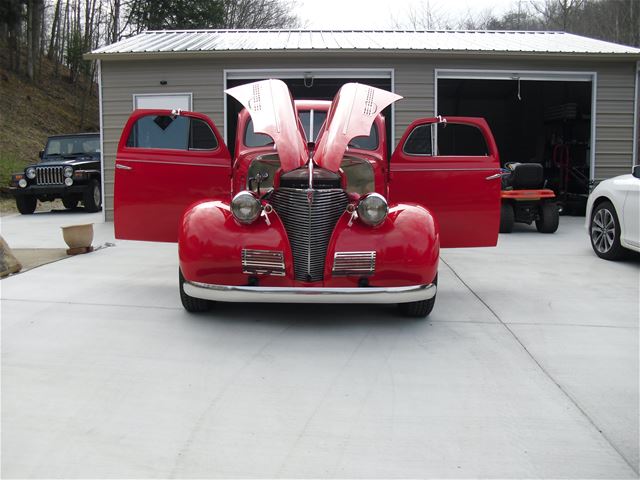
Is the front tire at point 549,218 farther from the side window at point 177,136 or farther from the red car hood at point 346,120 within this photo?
the side window at point 177,136

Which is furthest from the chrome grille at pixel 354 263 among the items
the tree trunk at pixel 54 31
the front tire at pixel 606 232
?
the tree trunk at pixel 54 31

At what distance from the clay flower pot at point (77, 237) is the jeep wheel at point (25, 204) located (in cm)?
A: 685

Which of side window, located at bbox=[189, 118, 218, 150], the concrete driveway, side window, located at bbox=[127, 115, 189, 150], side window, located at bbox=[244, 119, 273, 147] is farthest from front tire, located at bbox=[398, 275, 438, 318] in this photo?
side window, located at bbox=[127, 115, 189, 150]

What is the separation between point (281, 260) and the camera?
447 cm

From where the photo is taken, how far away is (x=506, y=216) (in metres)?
10.5

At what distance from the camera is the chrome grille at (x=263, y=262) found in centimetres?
446

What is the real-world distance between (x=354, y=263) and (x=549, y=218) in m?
7.07

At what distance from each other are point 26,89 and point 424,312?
2573 cm

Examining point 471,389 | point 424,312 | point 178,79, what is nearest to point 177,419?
point 471,389

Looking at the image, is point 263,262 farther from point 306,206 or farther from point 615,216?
point 615,216

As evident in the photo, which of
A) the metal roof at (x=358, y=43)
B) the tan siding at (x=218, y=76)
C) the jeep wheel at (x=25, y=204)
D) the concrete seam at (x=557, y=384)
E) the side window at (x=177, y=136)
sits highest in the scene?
the metal roof at (x=358, y=43)

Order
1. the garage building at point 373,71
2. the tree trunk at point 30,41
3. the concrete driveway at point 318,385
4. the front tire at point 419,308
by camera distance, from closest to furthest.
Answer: the concrete driveway at point 318,385 → the front tire at point 419,308 → the garage building at point 373,71 → the tree trunk at point 30,41

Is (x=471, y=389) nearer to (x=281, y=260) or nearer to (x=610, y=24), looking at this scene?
(x=281, y=260)

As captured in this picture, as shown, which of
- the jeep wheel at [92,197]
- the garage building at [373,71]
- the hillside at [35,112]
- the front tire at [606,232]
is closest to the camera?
the front tire at [606,232]
